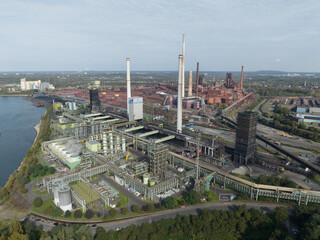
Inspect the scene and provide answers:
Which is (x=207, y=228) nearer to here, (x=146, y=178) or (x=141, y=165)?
(x=146, y=178)

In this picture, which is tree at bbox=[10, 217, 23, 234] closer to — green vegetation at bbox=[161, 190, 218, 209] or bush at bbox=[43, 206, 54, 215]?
bush at bbox=[43, 206, 54, 215]

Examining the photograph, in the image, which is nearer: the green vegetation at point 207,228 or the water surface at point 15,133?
the green vegetation at point 207,228

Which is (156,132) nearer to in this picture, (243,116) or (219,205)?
(243,116)

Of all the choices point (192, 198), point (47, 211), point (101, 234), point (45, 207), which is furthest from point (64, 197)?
point (192, 198)

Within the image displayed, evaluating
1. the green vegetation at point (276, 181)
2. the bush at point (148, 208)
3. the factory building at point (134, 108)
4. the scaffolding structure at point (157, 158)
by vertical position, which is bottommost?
the bush at point (148, 208)

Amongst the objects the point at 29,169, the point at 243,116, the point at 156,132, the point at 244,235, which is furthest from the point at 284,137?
the point at 29,169

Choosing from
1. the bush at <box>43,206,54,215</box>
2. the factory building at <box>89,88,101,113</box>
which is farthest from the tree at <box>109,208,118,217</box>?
the factory building at <box>89,88,101,113</box>

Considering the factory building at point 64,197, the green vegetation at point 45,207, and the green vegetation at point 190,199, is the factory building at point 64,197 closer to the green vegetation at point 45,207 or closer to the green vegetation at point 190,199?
the green vegetation at point 45,207

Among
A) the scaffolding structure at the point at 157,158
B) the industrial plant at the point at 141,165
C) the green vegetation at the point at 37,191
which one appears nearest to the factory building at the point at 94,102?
the industrial plant at the point at 141,165
